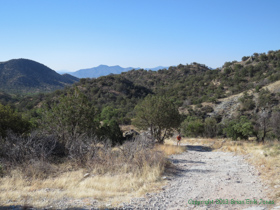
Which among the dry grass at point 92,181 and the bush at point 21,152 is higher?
the bush at point 21,152

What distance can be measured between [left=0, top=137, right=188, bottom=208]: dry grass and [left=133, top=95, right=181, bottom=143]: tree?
725 cm

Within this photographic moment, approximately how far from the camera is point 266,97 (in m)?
35.5

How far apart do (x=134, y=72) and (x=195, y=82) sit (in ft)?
114

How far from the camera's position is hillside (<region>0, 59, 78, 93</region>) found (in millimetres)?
98375

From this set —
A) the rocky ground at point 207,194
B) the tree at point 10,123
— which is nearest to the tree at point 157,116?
the tree at point 10,123

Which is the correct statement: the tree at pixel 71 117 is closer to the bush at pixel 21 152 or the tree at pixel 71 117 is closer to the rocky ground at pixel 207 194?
the bush at pixel 21 152

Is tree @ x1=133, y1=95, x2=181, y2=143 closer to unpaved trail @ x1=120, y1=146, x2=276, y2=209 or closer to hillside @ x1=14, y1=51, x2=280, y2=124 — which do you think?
unpaved trail @ x1=120, y1=146, x2=276, y2=209

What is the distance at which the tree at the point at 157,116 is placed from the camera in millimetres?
15547

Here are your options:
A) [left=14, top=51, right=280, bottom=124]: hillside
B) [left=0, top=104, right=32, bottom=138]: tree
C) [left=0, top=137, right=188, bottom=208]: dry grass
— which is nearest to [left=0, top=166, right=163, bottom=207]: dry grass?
[left=0, top=137, right=188, bottom=208]: dry grass

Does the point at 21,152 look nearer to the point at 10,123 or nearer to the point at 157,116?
the point at 10,123

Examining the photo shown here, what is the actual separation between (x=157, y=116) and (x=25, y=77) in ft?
368

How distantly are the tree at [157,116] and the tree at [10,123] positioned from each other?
785cm

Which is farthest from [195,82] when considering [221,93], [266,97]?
[266,97]

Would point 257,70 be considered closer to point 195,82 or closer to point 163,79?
point 195,82
